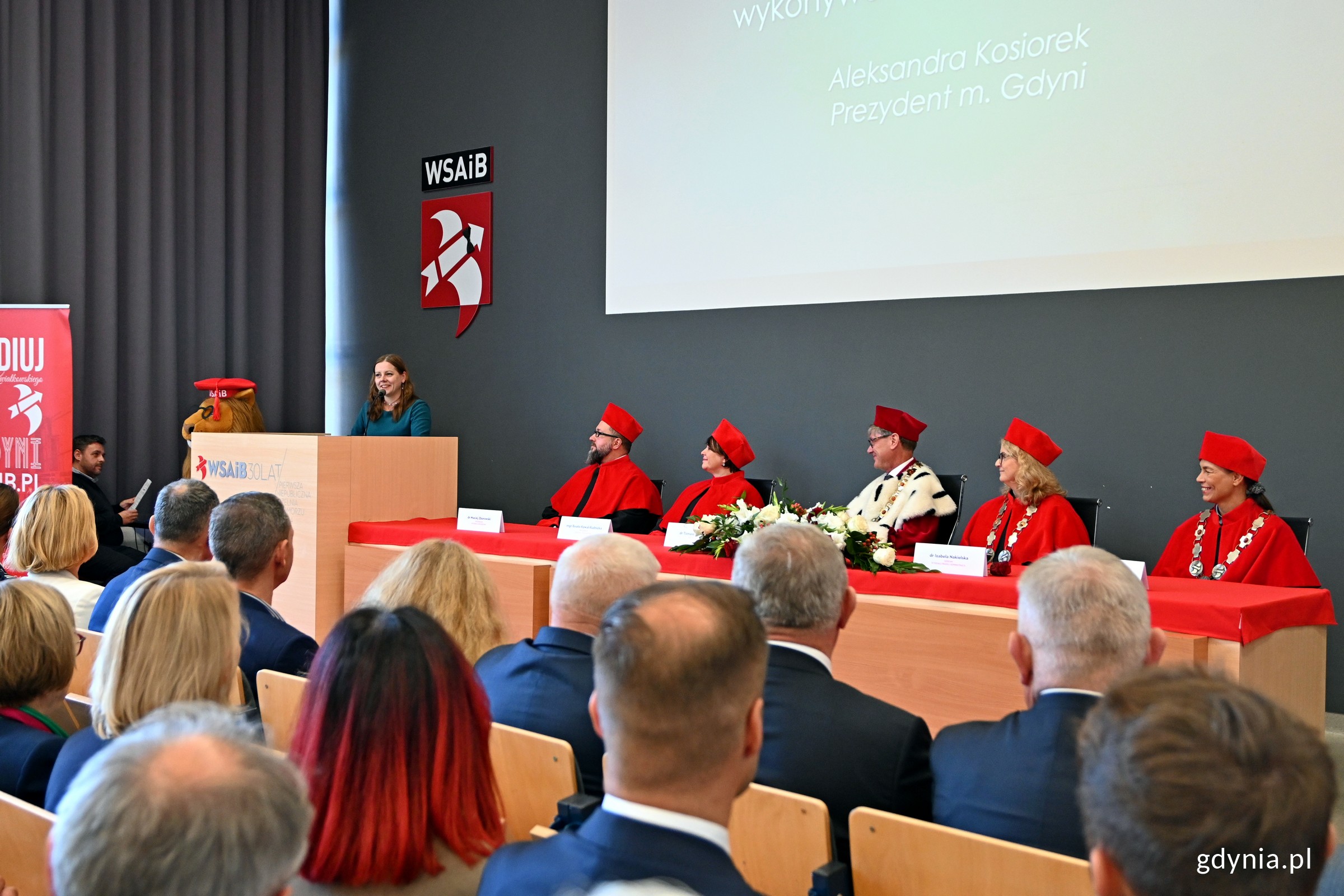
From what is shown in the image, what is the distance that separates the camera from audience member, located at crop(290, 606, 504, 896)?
4.31 feet

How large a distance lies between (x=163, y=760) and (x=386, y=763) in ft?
1.72

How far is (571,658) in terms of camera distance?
2076 mm

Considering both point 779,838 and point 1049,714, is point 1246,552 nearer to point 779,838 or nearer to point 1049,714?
point 1049,714

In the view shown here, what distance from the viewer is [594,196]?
21.7ft

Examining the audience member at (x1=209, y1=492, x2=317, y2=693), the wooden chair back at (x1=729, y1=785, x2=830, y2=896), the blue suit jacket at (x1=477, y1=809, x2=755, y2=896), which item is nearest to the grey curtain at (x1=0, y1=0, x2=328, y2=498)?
the audience member at (x1=209, y1=492, x2=317, y2=693)

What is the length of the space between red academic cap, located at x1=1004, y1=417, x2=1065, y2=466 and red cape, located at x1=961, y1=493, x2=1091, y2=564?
0.17 meters

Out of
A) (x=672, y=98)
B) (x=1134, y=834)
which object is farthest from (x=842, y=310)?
(x=1134, y=834)

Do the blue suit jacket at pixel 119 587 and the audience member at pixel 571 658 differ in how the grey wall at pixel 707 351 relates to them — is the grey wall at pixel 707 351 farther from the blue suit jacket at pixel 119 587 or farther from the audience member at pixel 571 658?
the blue suit jacket at pixel 119 587

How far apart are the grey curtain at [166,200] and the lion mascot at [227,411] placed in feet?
2.19

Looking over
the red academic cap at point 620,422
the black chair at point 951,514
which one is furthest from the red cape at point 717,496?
the black chair at point 951,514

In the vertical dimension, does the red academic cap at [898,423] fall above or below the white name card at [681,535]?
above

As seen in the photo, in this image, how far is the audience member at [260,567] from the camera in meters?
2.44

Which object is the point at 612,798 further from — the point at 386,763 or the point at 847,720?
the point at 847,720

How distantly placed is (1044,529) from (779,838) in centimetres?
327
